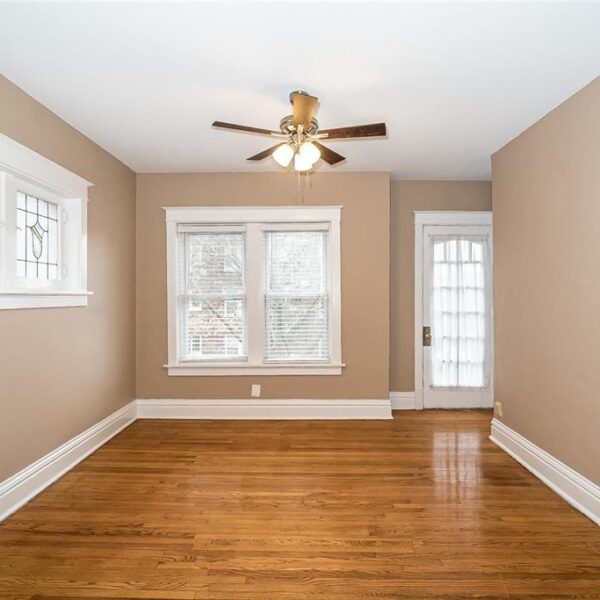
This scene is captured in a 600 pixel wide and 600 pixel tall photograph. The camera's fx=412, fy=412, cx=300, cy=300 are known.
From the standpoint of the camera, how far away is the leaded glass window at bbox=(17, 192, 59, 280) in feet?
9.59

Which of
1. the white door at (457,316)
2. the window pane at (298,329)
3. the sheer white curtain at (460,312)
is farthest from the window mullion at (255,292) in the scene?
the sheer white curtain at (460,312)

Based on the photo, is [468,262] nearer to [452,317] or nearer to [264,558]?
[452,317]

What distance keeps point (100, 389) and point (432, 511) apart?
A: 2.97 metres

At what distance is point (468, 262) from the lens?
15.9 feet

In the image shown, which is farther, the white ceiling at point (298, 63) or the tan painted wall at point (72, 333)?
the tan painted wall at point (72, 333)

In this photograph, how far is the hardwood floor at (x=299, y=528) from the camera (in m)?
1.96

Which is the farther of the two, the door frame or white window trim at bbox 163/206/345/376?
the door frame

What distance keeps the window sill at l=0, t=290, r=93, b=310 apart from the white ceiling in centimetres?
134

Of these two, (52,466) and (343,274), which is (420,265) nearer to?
(343,274)

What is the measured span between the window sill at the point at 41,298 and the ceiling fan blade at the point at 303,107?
82.3 inches

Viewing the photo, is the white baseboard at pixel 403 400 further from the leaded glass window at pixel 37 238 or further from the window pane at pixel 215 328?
the leaded glass window at pixel 37 238

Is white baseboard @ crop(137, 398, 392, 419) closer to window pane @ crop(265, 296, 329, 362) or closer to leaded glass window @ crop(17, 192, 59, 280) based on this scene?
window pane @ crop(265, 296, 329, 362)

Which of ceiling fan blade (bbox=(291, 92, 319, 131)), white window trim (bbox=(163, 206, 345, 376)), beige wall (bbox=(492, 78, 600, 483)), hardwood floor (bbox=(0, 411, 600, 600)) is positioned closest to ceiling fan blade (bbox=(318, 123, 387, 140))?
ceiling fan blade (bbox=(291, 92, 319, 131))

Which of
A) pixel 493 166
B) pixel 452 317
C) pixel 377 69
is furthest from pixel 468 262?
pixel 377 69
